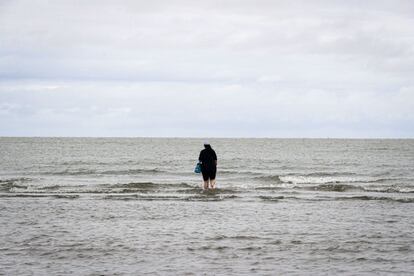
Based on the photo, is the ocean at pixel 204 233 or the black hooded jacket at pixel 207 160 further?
the black hooded jacket at pixel 207 160

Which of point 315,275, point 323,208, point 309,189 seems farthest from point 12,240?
point 309,189

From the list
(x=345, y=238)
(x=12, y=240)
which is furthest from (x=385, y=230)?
(x=12, y=240)

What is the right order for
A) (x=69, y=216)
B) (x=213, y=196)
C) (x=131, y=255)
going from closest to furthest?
(x=131, y=255)
(x=69, y=216)
(x=213, y=196)

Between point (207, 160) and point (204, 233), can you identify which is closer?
point (204, 233)

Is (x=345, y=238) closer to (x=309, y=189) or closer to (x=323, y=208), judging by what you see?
(x=323, y=208)

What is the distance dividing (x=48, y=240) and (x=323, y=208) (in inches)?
323

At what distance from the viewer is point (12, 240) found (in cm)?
1103

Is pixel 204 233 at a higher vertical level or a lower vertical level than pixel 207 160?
lower

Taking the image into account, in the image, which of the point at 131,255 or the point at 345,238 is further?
the point at 345,238

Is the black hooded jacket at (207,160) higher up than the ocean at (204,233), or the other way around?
the black hooded jacket at (207,160)

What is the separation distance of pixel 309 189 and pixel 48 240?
1417 centimetres

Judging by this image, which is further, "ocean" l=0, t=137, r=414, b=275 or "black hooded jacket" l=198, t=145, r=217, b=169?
"black hooded jacket" l=198, t=145, r=217, b=169

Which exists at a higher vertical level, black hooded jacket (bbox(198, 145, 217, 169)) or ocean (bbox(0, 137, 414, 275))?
black hooded jacket (bbox(198, 145, 217, 169))

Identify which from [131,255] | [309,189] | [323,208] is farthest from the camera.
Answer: [309,189]
